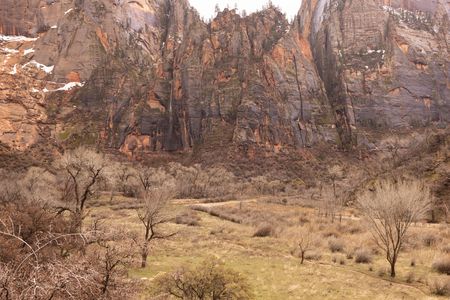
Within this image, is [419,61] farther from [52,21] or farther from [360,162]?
[52,21]

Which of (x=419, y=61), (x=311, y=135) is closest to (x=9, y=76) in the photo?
(x=311, y=135)

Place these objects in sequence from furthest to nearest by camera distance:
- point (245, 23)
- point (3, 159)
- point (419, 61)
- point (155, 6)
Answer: point (155, 6), point (245, 23), point (419, 61), point (3, 159)

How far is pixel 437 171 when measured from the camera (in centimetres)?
4425

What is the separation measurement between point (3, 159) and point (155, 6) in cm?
9635

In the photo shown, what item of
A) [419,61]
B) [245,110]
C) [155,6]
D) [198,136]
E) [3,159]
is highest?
[155,6]

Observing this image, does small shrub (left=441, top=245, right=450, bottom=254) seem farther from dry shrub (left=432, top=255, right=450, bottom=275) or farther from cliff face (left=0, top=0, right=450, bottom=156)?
cliff face (left=0, top=0, right=450, bottom=156)

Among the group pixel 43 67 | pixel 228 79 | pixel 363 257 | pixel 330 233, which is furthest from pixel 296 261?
pixel 43 67

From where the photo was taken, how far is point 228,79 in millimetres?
123188

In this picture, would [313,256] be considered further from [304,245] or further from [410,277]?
[410,277]

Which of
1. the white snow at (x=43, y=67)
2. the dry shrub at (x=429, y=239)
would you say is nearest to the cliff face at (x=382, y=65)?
the white snow at (x=43, y=67)

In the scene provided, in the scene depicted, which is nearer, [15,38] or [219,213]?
[219,213]

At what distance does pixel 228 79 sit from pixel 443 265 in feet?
349

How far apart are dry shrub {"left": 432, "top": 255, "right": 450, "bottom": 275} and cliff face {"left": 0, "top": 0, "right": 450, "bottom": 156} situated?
88.3 meters

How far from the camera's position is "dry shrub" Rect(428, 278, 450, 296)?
17.1 metres
